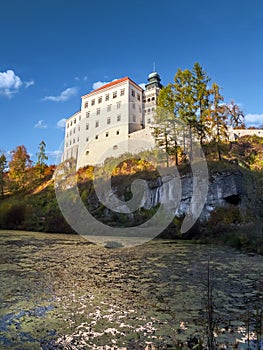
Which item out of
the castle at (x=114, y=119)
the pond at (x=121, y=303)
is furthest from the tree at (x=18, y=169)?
the pond at (x=121, y=303)

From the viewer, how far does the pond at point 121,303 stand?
363 cm

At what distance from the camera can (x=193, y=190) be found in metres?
19.5

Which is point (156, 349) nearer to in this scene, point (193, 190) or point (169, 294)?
point (169, 294)

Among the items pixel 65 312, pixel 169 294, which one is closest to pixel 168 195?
pixel 169 294

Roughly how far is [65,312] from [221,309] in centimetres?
267

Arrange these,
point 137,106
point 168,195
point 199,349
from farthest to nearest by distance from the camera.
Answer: point 137,106, point 168,195, point 199,349

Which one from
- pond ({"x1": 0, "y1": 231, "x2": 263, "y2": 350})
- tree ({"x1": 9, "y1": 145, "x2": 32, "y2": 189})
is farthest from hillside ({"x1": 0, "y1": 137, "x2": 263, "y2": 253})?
tree ({"x1": 9, "y1": 145, "x2": 32, "y2": 189})

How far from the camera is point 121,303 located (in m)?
5.08

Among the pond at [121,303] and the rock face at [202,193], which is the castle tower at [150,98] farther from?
the pond at [121,303]

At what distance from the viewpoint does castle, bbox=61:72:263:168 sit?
4451 cm

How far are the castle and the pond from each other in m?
32.8

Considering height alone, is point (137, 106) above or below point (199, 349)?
above

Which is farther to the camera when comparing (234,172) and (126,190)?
(126,190)

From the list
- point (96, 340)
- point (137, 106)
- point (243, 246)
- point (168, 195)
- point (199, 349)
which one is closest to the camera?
point (199, 349)
